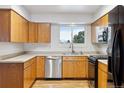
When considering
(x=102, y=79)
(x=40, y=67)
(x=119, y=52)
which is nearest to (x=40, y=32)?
(x=40, y=67)

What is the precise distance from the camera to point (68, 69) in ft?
20.3

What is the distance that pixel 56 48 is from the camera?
688 cm

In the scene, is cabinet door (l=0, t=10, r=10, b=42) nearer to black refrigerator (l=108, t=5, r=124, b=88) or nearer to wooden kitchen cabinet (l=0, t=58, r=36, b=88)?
wooden kitchen cabinet (l=0, t=58, r=36, b=88)

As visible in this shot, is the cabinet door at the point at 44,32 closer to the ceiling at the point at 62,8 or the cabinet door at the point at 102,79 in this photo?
the ceiling at the point at 62,8

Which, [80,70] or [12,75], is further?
[80,70]

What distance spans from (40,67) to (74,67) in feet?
3.80

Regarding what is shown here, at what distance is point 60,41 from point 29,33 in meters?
1.25

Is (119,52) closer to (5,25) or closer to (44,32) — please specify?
(5,25)

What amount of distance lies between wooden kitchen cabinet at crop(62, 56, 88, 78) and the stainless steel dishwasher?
0.58ft

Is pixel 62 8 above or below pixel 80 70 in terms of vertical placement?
above

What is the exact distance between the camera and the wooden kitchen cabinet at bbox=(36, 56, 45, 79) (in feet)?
20.1

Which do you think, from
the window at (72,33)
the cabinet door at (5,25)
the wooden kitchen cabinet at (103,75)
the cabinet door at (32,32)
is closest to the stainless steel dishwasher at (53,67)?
the cabinet door at (32,32)
